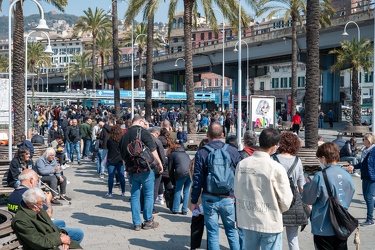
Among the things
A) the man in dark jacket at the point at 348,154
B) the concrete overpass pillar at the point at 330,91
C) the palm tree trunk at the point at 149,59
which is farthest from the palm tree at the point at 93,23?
the man in dark jacket at the point at 348,154

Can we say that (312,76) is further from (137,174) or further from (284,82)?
(284,82)

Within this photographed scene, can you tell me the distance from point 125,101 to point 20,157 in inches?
2293

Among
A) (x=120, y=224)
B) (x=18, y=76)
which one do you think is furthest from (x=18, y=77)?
(x=120, y=224)

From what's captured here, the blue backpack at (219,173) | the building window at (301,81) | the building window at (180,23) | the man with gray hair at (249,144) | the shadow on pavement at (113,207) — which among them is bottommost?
the shadow on pavement at (113,207)

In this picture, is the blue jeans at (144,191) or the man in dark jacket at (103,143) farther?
the man in dark jacket at (103,143)

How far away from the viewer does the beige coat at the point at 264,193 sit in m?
5.21

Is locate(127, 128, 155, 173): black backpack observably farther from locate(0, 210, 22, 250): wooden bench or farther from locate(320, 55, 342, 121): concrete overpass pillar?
locate(320, 55, 342, 121): concrete overpass pillar

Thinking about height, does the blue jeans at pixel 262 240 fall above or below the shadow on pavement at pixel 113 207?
above

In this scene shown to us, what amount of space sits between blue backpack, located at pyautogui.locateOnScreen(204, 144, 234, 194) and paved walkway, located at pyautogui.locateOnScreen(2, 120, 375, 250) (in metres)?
1.79

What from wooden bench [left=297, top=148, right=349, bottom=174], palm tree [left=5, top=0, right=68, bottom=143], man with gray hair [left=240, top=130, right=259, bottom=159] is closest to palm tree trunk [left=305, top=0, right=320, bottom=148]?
wooden bench [left=297, top=148, right=349, bottom=174]

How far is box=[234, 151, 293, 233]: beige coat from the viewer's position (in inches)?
205

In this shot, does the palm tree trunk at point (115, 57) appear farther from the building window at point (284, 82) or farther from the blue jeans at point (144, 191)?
the building window at point (284, 82)

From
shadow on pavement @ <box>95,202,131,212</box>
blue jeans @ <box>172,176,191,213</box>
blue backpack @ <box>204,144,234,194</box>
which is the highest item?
blue backpack @ <box>204,144,234,194</box>

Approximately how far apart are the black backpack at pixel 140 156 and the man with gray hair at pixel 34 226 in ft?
10.00
